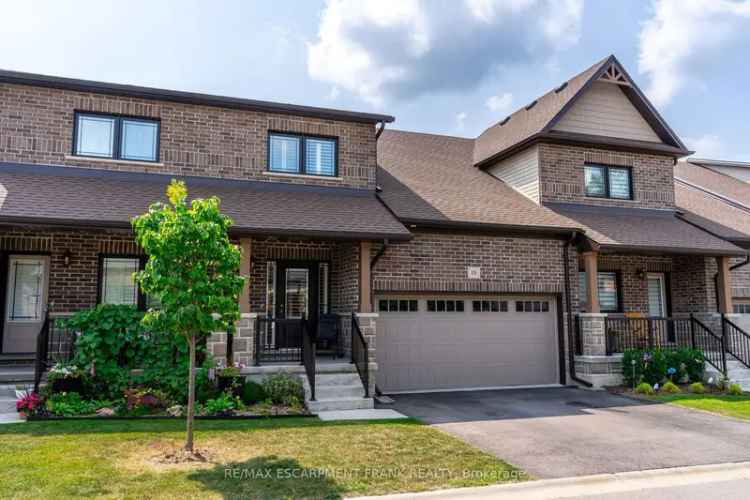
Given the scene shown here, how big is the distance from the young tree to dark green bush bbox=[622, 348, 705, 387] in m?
9.66

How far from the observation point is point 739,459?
716 centimetres

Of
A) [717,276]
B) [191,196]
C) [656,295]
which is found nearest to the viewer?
[191,196]

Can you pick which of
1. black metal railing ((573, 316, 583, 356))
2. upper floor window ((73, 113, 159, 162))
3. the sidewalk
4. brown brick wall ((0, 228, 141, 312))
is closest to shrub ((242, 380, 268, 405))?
brown brick wall ((0, 228, 141, 312))

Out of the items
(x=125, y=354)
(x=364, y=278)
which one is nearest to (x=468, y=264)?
(x=364, y=278)

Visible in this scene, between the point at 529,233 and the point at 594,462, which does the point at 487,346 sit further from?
the point at 594,462

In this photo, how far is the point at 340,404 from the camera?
9.98 meters

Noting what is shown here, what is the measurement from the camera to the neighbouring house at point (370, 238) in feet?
36.4

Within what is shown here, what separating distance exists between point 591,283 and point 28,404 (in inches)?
452

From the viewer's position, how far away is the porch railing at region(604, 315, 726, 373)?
13.5 m

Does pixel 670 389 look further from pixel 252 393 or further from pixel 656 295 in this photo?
pixel 252 393

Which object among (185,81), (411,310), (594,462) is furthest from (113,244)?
(594,462)

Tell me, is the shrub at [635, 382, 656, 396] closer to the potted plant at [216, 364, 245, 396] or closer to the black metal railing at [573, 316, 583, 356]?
the black metal railing at [573, 316, 583, 356]

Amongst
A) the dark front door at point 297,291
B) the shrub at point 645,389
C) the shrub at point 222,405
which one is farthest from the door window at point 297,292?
the shrub at point 645,389

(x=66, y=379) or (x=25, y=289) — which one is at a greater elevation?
(x=25, y=289)
